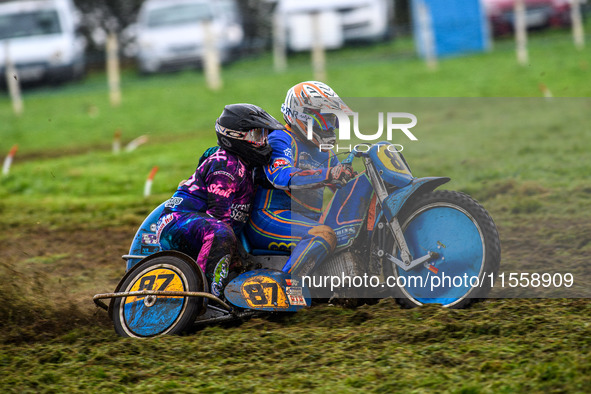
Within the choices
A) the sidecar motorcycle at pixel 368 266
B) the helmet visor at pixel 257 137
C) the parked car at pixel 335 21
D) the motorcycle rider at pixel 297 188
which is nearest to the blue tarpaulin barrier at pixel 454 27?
the parked car at pixel 335 21

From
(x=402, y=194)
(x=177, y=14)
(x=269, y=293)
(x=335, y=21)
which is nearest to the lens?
(x=402, y=194)

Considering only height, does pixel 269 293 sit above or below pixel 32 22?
below


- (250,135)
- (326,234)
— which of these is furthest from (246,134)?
(326,234)

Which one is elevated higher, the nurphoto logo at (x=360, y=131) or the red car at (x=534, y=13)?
the nurphoto logo at (x=360, y=131)

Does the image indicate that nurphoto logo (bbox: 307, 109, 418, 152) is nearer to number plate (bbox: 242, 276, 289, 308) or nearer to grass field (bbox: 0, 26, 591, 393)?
grass field (bbox: 0, 26, 591, 393)

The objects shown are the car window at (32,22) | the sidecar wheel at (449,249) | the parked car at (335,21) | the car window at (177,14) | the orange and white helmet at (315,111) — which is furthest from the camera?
the car window at (32,22)

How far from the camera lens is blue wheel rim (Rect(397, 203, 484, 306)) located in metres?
5.50

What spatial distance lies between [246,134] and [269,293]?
3.72ft

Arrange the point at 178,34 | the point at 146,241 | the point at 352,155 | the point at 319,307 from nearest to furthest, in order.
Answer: the point at 352,155 → the point at 319,307 → the point at 146,241 → the point at 178,34

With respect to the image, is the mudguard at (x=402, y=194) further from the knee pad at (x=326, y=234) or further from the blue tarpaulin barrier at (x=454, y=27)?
the blue tarpaulin barrier at (x=454, y=27)

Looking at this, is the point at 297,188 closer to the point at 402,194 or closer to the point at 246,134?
the point at 246,134

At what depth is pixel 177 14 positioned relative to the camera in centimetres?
2217

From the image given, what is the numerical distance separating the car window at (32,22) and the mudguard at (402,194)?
1862 centimetres

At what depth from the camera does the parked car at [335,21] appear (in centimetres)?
2172
